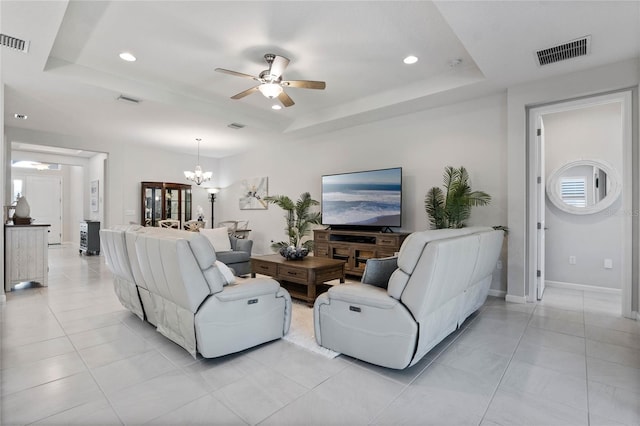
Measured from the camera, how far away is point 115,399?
1893mm

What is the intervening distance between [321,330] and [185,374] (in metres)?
1.03

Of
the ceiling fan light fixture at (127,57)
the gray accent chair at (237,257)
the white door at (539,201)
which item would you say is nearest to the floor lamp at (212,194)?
the gray accent chair at (237,257)

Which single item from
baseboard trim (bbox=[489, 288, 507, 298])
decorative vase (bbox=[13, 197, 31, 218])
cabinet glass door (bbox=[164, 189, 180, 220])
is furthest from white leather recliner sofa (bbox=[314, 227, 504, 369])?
cabinet glass door (bbox=[164, 189, 180, 220])

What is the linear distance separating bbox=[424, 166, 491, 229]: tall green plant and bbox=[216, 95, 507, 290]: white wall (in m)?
0.17

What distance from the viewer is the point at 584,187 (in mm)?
4672

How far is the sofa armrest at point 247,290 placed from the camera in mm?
2375

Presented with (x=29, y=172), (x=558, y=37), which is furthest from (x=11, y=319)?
(x=29, y=172)

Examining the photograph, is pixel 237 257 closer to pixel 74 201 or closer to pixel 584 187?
pixel 584 187

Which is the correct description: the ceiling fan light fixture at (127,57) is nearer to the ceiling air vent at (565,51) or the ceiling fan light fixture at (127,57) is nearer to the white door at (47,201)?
the ceiling air vent at (565,51)

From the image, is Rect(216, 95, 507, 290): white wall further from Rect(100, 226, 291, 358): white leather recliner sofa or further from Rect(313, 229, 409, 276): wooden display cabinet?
Rect(100, 226, 291, 358): white leather recliner sofa

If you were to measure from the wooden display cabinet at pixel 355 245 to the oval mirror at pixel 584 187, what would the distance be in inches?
94.7

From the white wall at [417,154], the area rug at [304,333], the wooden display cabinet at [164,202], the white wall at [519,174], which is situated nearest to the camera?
the area rug at [304,333]

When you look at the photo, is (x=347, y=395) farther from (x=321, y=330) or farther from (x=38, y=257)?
(x=38, y=257)

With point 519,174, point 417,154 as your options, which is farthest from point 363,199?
point 519,174
